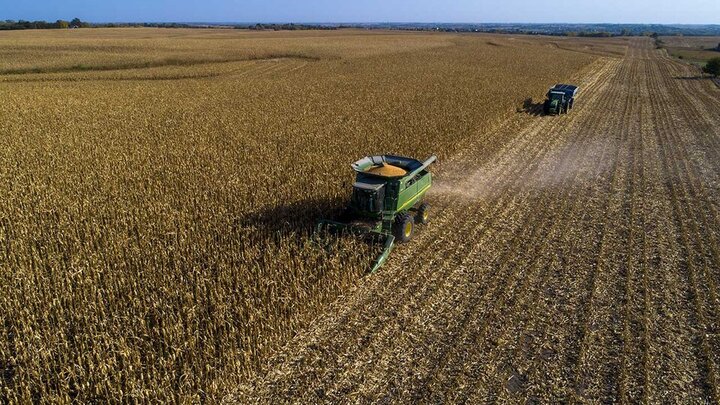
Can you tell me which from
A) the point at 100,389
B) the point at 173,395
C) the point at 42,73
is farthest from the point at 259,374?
the point at 42,73

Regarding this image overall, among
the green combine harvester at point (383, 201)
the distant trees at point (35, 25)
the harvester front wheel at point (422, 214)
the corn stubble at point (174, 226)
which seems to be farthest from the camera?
the distant trees at point (35, 25)

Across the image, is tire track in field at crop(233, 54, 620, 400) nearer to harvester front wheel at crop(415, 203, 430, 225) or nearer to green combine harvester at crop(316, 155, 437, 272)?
harvester front wheel at crop(415, 203, 430, 225)

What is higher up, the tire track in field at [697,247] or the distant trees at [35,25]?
the distant trees at [35,25]

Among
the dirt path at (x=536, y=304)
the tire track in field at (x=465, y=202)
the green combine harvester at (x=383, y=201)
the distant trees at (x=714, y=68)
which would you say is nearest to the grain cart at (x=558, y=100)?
the tire track in field at (x=465, y=202)

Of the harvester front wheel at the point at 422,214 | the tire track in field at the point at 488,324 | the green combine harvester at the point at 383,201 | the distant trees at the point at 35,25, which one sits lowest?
the tire track in field at the point at 488,324

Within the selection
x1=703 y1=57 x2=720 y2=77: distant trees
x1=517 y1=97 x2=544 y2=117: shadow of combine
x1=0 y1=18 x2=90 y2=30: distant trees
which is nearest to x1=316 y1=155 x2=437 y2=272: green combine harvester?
x1=517 y1=97 x2=544 y2=117: shadow of combine

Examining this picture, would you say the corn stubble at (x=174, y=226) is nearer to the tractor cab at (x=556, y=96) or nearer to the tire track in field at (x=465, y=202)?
the tire track in field at (x=465, y=202)
